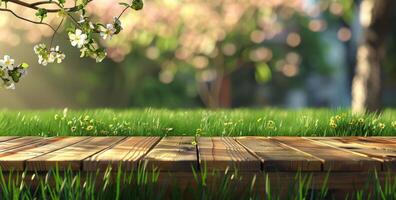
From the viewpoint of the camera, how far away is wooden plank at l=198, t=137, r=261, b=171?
2.91 m

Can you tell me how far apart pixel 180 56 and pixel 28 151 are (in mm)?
14255

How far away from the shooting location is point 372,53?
955 centimetres

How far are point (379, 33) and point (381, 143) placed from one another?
5934 millimetres

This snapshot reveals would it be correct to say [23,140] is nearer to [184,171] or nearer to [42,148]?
[42,148]

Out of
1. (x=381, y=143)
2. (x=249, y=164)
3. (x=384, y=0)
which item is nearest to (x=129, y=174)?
(x=249, y=164)

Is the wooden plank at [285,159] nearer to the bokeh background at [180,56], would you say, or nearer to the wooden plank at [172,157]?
the wooden plank at [172,157]

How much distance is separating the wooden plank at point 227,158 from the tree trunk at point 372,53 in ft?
20.6

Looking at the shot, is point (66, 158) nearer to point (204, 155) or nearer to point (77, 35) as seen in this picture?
point (204, 155)

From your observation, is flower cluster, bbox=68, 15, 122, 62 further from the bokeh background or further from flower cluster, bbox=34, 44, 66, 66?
the bokeh background

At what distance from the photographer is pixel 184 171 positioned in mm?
2936

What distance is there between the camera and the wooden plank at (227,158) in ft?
9.54

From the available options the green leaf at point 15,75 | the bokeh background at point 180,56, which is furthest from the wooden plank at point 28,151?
the bokeh background at point 180,56

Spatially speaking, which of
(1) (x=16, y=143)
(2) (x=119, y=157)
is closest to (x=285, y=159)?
(2) (x=119, y=157)

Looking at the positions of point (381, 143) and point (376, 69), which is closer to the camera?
point (381, 143)
